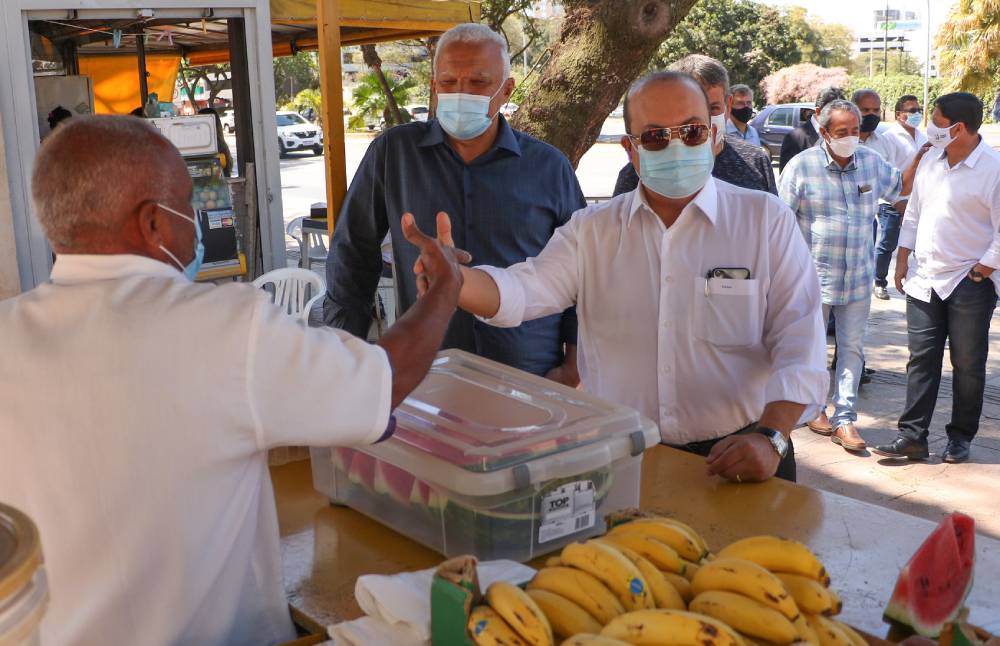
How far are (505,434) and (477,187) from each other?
5.59ft


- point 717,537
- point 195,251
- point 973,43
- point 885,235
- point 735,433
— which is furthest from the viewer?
point 973,43

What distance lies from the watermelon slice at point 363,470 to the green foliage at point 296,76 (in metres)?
37.6

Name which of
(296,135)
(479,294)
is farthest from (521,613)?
(296,135)

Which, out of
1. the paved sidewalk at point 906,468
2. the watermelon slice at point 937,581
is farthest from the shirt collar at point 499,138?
Result: the paved sidewalk at point 906,468

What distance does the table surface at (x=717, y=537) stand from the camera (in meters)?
1.95

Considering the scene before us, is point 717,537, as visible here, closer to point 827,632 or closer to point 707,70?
point 827,632

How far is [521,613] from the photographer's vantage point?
1.44 metres

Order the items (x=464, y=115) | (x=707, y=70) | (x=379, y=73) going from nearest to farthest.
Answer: (x=464, y=115) < (x=707, y=70) < (x=379, y=73)

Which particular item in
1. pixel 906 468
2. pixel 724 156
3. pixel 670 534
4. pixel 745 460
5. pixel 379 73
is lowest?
pixel 906 468

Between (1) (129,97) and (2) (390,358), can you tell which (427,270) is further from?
(1) (129,97)

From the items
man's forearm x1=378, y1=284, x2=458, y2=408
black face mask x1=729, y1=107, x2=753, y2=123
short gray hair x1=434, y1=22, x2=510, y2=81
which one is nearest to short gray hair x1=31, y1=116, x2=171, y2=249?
man's forearm x1=378, y1=284, x2=458, y2=408

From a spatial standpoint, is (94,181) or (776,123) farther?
(776,123)

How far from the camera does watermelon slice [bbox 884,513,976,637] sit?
1724 mm

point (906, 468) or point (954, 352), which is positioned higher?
point (954, 352)
